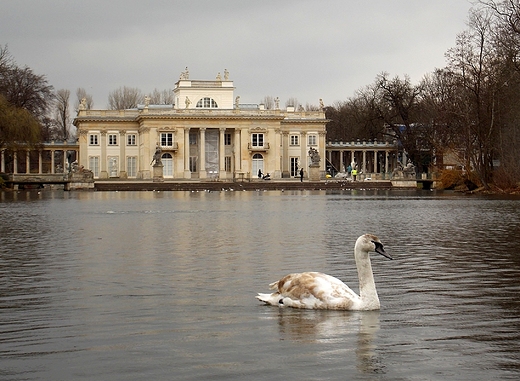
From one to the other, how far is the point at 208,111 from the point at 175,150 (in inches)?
219

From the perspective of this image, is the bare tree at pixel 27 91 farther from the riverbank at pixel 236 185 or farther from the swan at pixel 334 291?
the swan at pixel 334 291

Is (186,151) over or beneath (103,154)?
over

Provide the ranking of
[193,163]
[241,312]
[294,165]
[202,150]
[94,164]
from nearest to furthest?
[241,312] → [202,150] → [94,164] → [193,163] → [294,165]

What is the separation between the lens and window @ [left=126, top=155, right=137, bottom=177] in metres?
102

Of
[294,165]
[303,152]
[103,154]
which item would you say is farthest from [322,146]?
[103,154]

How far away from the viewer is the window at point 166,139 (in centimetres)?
9919

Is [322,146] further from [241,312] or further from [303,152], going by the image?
[241,312]

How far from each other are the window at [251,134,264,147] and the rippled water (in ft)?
254

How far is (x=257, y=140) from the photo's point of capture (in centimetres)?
10150

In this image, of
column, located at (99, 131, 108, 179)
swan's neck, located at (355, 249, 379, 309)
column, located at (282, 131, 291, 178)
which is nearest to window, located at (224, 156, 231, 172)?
column, located at (282, 131, 291, 178)

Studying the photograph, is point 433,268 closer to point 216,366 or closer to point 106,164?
point 216,366

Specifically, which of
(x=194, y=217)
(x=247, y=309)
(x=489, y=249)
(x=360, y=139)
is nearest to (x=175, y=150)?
(x=360, y=139)

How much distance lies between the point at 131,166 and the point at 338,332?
93581mm

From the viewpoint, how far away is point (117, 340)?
9969mm
